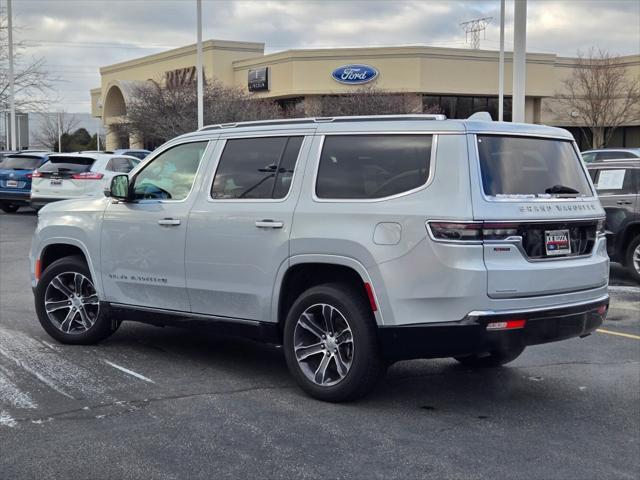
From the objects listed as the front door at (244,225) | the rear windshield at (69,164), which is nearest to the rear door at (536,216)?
the front door at (244,225)

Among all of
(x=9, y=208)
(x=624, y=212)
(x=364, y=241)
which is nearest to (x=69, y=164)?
(x=9, y=208)

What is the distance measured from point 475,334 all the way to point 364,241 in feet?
3.06

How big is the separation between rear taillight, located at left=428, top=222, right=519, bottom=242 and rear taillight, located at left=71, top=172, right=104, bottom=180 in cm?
1523

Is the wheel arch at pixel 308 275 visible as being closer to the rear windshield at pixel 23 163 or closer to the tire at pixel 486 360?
the tire at pixel 486 360

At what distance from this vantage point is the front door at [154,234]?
642 centimetres

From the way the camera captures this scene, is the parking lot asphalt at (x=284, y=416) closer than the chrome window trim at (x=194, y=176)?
Yes

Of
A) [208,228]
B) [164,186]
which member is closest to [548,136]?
[208,228]

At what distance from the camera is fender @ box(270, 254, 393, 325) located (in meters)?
5.19

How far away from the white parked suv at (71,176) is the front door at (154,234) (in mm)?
12464

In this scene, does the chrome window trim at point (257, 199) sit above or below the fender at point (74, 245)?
above

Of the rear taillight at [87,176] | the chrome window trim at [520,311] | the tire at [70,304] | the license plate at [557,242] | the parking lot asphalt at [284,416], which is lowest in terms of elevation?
Answer: the parking lot asphalt at [284,416]

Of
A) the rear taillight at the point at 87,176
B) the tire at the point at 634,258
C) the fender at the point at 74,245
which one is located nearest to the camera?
the fender at the point at 74,245

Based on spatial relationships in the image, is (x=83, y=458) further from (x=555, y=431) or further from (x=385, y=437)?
(x=555, y=431)

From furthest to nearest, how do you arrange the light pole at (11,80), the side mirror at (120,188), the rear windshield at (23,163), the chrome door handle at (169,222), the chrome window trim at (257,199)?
the light pole at (11,80) → the rear windshield at (23,163) → the side mirror at (120,188) → the chrome door handle at (169,222) → the chrome window trim at (257,199)
